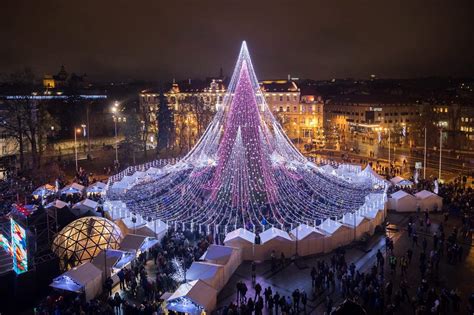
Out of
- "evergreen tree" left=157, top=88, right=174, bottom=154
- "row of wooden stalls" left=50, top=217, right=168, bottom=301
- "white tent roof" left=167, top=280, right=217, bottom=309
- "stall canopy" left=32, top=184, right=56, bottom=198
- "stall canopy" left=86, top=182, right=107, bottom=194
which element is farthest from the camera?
"evergreen tree" left=157, top=88, right=174, bottom=154

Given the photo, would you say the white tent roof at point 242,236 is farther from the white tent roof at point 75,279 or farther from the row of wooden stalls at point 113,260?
the white tent roof at point 75,279

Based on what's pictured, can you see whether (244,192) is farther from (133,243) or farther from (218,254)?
(133,243)

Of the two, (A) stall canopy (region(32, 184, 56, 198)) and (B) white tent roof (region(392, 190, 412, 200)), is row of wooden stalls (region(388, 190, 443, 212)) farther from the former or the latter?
(A) stall canopy (region(32, 184, 56, 198))

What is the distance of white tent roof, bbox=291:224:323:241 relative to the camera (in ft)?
67.8

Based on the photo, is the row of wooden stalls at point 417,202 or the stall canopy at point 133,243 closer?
the stall canopy at point 133,243

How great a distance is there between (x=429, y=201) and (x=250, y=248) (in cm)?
1352

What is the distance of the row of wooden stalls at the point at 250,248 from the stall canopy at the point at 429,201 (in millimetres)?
4221

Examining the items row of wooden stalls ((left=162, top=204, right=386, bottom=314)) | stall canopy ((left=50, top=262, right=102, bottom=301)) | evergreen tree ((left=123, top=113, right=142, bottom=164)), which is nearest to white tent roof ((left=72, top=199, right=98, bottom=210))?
stall canopy ((left=50, top=262, right=102, bottom=301))

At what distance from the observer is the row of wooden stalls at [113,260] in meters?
16.4

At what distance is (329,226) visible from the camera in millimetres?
21516

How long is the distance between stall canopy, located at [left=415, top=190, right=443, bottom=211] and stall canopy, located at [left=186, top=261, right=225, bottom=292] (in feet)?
51.8

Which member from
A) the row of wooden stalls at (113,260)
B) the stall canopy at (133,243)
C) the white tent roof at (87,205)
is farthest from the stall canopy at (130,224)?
→ the white tent roof at (87,205)

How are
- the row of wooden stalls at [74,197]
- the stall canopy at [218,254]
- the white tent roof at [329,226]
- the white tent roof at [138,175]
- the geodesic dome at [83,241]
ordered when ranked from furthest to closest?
the white tent roof at [138,175]
the row of wooden stalls at [74,197]
the white tent roof at [329,226]
the geodesic dome at [83,241]
the stall canopy at [218,254]

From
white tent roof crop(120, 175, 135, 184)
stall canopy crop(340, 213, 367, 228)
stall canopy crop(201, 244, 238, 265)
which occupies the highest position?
white tent roof crop(120, 175, 135, 184)
